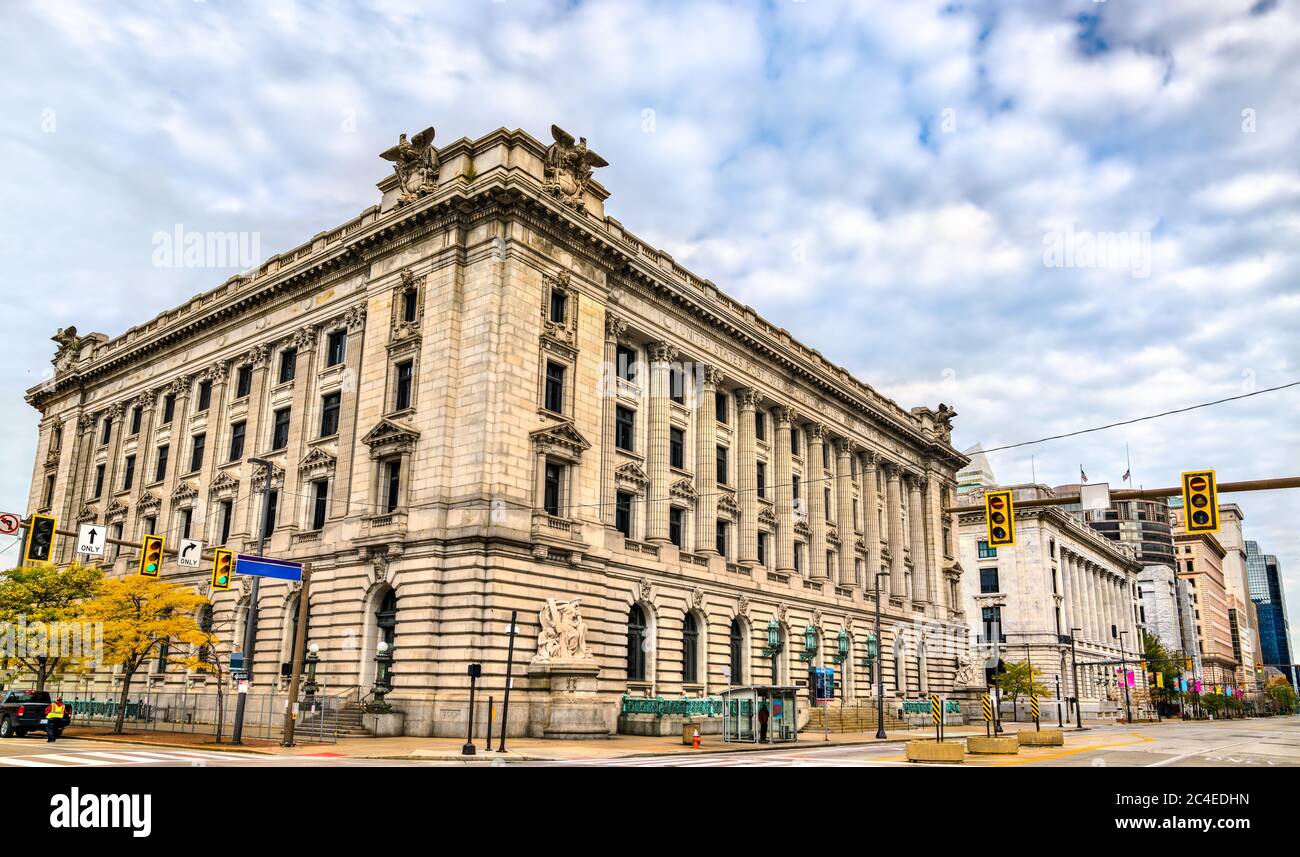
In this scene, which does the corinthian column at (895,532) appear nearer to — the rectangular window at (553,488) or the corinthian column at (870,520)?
the corinthian column at (870,520)

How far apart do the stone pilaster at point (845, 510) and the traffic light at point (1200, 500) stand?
45184 mm

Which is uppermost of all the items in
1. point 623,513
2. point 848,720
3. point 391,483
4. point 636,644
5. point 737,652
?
point 391,483

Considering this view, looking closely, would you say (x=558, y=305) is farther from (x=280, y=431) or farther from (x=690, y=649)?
(x=690, y=649)

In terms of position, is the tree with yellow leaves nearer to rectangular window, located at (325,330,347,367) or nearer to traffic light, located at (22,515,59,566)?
rectangular window, located at (325,330,347,367)

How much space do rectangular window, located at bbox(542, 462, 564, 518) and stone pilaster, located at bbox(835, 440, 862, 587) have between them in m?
29.9

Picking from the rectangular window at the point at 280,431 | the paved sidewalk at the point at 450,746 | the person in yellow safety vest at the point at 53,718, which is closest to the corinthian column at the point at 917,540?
the paved sidewalk at the point at 450,746

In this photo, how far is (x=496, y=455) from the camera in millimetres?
39656

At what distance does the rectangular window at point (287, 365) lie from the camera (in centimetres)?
5182

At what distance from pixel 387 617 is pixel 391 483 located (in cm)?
611

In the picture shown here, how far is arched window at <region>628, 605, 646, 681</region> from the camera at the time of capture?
152 ft

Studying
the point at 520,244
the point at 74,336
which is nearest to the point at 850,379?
the point at 520,244

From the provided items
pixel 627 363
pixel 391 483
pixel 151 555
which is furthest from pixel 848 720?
pixel 151 555

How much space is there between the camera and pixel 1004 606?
104 m
